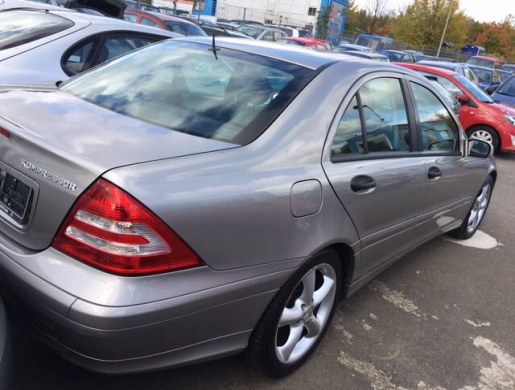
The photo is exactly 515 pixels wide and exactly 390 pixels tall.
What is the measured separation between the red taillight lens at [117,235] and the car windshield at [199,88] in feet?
1.79

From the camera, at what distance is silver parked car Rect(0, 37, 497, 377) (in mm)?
1742

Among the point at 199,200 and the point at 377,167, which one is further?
the point at 377,167

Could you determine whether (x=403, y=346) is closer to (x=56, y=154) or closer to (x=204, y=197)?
(x=204, y=197)

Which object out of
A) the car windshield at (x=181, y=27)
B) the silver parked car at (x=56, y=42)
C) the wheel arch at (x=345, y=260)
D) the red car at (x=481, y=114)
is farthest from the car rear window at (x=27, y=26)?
the red car at (x=481, y=114)

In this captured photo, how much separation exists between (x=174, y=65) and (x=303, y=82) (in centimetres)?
79

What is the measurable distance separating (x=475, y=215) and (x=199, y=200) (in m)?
3.85

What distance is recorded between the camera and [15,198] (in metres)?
1.95

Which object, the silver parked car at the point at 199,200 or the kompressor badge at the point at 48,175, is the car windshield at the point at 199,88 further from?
the kompressor badge at the point at 48,175

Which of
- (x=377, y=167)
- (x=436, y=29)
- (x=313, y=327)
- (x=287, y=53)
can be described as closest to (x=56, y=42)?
(x=287, y=53)

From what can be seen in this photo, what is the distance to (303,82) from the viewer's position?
2.47m

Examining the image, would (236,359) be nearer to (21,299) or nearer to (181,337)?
(181,337)

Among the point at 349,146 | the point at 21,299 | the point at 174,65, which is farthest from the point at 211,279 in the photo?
the point at 174,65

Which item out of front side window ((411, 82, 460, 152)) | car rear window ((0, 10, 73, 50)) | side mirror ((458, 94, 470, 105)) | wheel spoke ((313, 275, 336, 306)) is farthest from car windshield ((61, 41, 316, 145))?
side mirror ((458, 94, 470, 105))

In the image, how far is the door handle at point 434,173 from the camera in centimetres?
325
